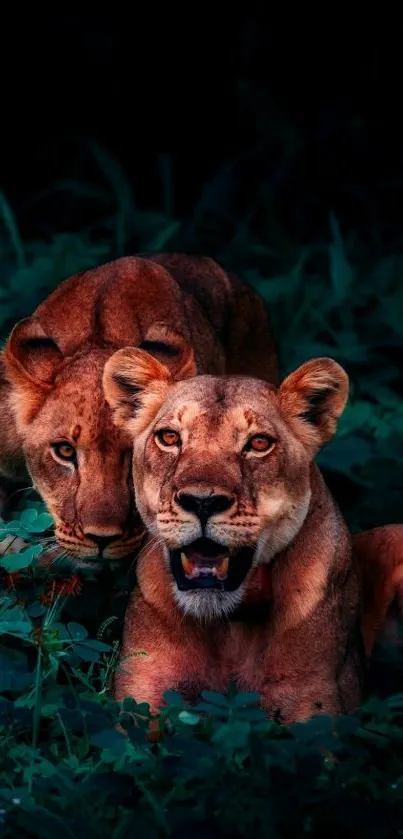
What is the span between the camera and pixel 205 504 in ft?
13.3

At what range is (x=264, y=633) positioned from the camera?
4.49 m

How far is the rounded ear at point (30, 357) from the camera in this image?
523 cm

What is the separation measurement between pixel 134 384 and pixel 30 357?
68 centimetres

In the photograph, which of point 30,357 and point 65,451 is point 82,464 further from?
point 30,357

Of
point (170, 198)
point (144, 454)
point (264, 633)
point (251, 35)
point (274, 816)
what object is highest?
point (251, 35)

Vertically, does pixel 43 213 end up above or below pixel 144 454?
above

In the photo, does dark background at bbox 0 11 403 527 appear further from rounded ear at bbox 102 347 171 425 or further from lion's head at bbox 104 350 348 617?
lion's head at bbox 104 350 348 617

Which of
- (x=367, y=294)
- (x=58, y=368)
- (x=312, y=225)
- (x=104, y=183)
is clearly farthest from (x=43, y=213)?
(x=58, y=368)

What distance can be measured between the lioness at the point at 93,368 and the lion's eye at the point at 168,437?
360 mm

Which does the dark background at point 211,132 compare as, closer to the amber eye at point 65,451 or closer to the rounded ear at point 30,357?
the rounded ear at point 30,357

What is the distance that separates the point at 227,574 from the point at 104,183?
5.03 metres

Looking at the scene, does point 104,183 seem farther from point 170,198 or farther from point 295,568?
point 295,568

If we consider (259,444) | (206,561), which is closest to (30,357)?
(259,444)

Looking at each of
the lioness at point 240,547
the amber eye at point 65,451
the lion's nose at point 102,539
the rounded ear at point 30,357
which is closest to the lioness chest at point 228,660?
the lioness at point 240,547
